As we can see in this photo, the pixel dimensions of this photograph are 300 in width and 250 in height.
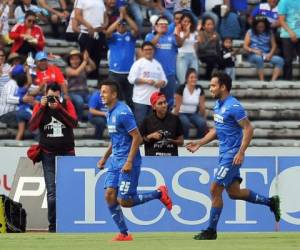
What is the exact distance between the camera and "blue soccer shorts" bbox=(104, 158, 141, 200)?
15.9 metres

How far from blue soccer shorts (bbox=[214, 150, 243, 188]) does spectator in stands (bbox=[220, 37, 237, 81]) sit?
7425 mm

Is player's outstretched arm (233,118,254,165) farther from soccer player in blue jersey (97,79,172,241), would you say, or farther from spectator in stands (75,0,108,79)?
spectator in stands (75,0,108,79)

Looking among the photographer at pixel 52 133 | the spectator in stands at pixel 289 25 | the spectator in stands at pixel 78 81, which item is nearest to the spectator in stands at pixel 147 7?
the spectator in stands at pixel 78 81

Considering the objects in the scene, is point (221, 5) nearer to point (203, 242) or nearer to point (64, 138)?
point (64, 138)

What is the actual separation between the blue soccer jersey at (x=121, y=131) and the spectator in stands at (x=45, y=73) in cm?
560

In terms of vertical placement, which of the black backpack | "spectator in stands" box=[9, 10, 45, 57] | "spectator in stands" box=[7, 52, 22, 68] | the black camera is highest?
"spectator in stands" box=[9, 10, 45, 57]

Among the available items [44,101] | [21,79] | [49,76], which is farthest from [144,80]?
[44,101]

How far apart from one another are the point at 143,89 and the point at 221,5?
11.8 ft

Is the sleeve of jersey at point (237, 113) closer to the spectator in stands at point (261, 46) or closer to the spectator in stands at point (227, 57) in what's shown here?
the spectator in stands at point (227, 57)

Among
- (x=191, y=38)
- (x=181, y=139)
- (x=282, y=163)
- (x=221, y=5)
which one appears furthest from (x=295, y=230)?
(x=221, y=5)

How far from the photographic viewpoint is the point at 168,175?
18.7 meters

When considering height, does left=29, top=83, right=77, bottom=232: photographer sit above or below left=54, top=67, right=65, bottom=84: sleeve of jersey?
below

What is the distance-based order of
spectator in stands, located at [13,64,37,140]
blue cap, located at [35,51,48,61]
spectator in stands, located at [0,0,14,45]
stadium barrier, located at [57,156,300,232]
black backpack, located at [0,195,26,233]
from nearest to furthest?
black backpack, located at [0,195,26,233] → stadium barrier, located at [57,156,300,232] → spectator in stands, located at [13,64,37,140] → blue cap, located at [35,51,48,61] → spectator in stands, located at [0,0,14,45]

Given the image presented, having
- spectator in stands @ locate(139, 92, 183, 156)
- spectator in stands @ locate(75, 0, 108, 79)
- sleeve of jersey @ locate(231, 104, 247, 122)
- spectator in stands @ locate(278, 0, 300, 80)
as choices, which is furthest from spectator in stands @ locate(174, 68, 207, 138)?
sleeve of jersey @ locate(231, 104, 247, 122)
